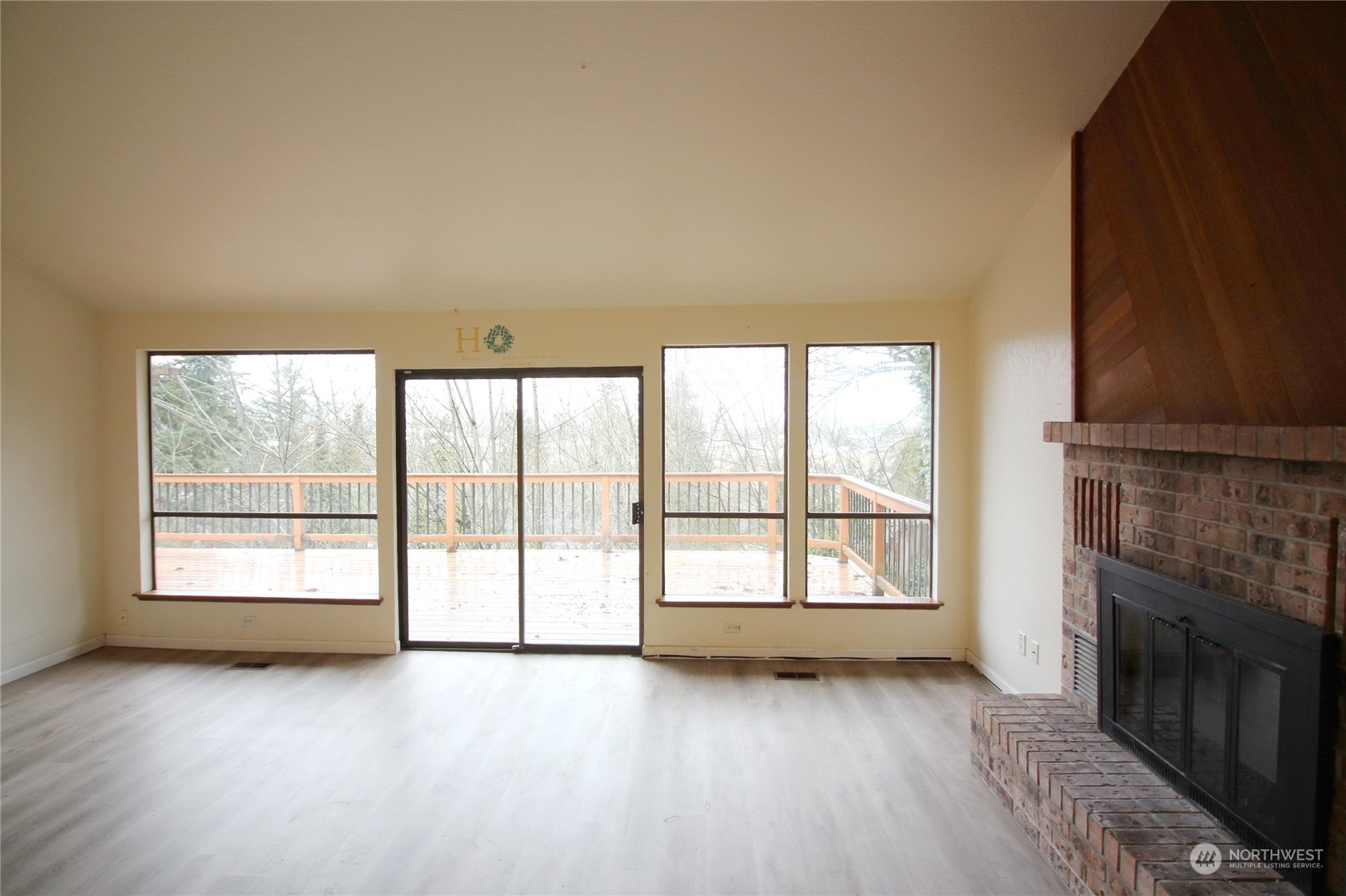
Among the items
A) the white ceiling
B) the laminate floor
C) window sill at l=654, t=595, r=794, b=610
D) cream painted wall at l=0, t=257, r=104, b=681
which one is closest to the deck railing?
window sill at l=654, t=595, r=794, b=610

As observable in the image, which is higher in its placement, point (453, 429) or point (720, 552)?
point (453, 429)

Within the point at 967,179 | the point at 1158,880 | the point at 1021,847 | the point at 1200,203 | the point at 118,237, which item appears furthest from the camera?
the point at 118,237

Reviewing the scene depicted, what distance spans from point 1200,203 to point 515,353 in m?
3.58

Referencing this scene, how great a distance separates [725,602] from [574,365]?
193 cm

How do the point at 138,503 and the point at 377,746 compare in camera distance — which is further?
the point at 138,503

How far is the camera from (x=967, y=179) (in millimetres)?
2918

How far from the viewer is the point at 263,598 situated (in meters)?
4.25

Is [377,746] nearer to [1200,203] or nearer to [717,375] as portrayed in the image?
[717,375]

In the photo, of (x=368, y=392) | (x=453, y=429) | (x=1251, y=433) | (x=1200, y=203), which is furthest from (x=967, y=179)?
(x=368, y=392)

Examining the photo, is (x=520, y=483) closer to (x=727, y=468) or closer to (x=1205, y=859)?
(x=727, y=468)

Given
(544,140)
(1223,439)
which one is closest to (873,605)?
(1223,439)

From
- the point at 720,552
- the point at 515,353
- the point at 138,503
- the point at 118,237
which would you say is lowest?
the point at 720,552

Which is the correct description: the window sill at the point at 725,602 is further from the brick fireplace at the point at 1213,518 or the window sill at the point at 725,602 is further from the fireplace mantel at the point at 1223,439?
the fireplace mantel at the point at 1223,439

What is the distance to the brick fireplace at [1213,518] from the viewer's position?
5.10ft
